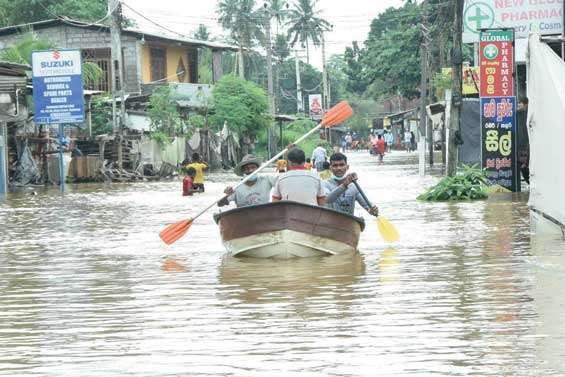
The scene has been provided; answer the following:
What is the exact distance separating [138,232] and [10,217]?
232 inches

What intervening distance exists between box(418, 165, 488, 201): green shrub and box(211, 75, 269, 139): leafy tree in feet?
99.7

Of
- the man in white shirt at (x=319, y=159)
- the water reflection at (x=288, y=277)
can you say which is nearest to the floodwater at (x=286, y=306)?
the water reflection at (x=288, y=277)

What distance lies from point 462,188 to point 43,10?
136ft

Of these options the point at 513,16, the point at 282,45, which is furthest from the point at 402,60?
the point at 282,45

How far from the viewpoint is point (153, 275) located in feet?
45.2

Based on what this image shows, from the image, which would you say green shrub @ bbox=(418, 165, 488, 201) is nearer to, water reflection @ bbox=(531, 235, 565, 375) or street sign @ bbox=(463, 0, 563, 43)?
street sign @ bbox=(463, 0, 563, 43)

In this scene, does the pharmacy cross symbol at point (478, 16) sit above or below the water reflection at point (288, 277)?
above

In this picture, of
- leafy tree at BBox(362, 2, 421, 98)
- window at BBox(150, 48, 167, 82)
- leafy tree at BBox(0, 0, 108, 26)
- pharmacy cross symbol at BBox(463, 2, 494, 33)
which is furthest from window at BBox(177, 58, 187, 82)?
pharmacy cross symbol at BBox(463, 2, 494, 33)

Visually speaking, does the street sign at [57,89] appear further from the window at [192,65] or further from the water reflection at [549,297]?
the window at [192,65]

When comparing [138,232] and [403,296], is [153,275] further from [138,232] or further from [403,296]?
[138,232]

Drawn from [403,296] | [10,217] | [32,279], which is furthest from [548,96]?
[10,217]

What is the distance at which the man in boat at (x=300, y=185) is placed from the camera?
48.7ft

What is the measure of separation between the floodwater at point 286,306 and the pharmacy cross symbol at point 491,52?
6.44 m

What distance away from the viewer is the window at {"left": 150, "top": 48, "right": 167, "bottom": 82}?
188ft
